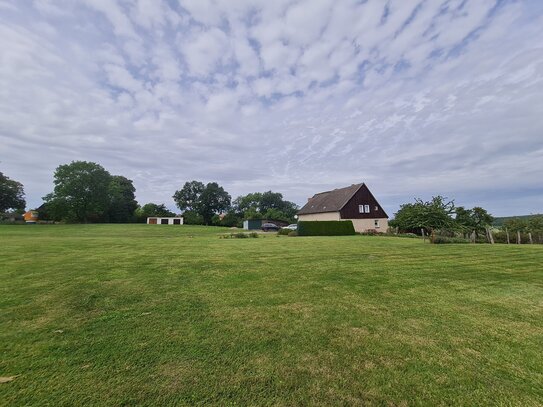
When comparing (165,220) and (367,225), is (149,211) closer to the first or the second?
(165,220)

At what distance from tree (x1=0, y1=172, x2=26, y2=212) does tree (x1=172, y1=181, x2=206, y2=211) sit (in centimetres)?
3355

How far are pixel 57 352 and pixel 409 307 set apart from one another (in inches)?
207

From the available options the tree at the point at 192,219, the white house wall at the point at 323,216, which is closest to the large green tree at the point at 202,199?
the tree at the point at 192,219

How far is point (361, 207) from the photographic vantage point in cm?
3928

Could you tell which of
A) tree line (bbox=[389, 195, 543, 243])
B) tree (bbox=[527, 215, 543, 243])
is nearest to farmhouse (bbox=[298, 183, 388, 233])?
tree line (bbox=[389, 195, 543, 243])

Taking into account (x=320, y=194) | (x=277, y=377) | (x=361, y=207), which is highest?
(x=320, y=194)

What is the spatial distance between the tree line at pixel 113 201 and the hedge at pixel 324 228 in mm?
36957

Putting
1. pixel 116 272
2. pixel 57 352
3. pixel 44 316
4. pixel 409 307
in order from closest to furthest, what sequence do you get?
1. pixel 57 352
2. pixel 44 316
3. pixel 409 307
4. pixel 116 272

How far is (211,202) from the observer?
268 feet

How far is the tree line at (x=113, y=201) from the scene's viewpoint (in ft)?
167

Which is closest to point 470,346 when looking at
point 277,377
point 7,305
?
point 277,377

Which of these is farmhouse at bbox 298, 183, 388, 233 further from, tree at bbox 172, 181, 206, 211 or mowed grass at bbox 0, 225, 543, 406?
tree at bbox 172, 181, 206, 211

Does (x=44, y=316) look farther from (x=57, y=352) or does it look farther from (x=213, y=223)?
(x=213, y=223)

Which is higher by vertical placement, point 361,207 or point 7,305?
point 361,207
